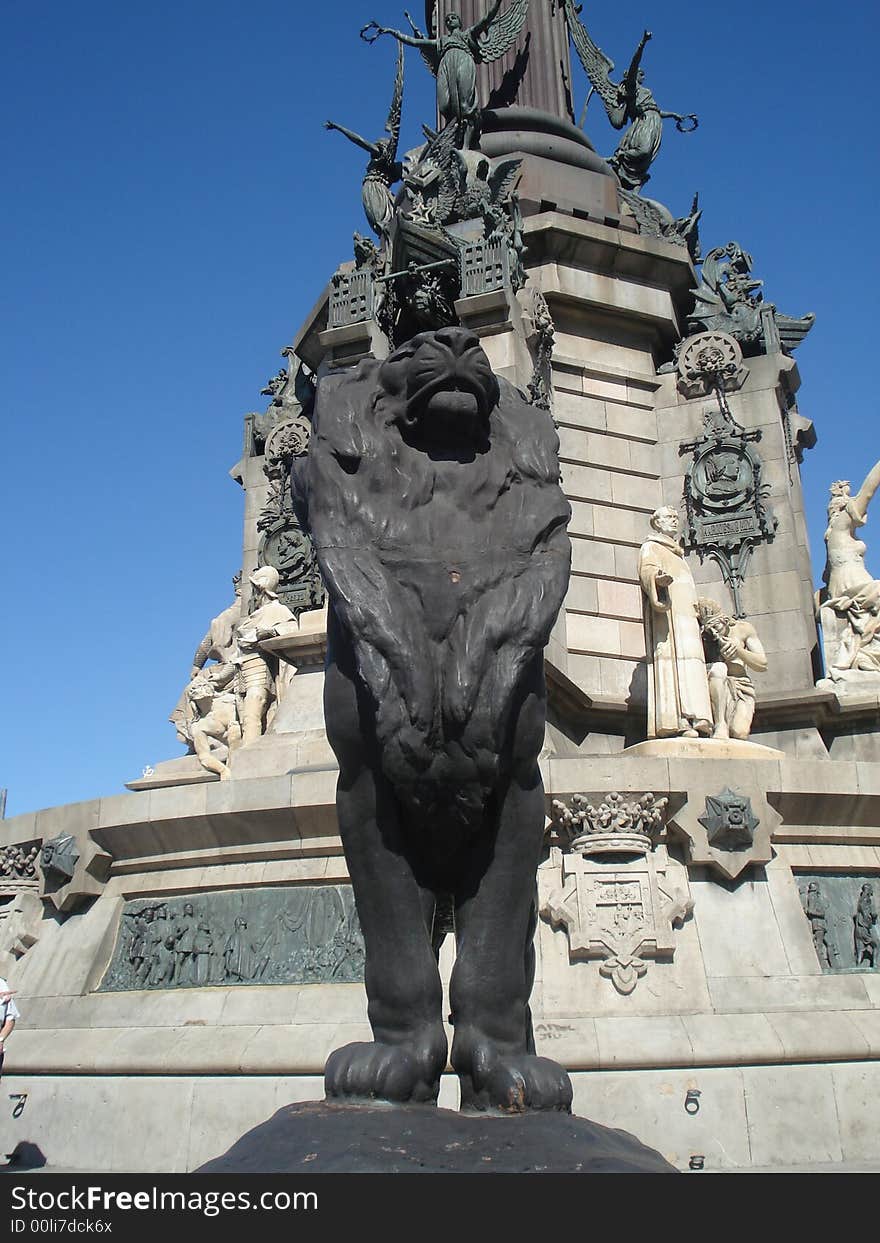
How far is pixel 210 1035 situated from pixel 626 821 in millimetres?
3426

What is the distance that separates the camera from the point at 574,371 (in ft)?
56.7

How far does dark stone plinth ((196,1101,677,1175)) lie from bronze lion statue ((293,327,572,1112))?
24 cm

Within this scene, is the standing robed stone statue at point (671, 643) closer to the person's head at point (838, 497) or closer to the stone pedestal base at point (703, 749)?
the stone pedestal base at point (703, 749)

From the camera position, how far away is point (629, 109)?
21.2 meters

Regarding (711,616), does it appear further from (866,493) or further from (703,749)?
(866,493)

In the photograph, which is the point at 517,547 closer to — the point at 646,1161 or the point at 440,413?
the point at 440,413

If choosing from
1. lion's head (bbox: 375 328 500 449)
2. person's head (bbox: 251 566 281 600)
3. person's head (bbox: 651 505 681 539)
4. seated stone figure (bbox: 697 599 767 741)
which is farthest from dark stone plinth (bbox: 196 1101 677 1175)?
person's head (bbox: 251 566 281 600)

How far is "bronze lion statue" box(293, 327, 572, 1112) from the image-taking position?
414cm

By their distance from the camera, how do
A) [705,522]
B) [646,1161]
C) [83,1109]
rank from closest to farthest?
[646,1161] < [83,1109] < [705,522]

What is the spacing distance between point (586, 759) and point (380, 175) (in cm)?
1309

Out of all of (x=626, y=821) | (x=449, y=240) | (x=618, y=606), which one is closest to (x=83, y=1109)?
(x=626, y=821)

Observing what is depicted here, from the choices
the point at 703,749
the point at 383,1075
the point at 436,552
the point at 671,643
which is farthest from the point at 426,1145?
the point at 671,643
